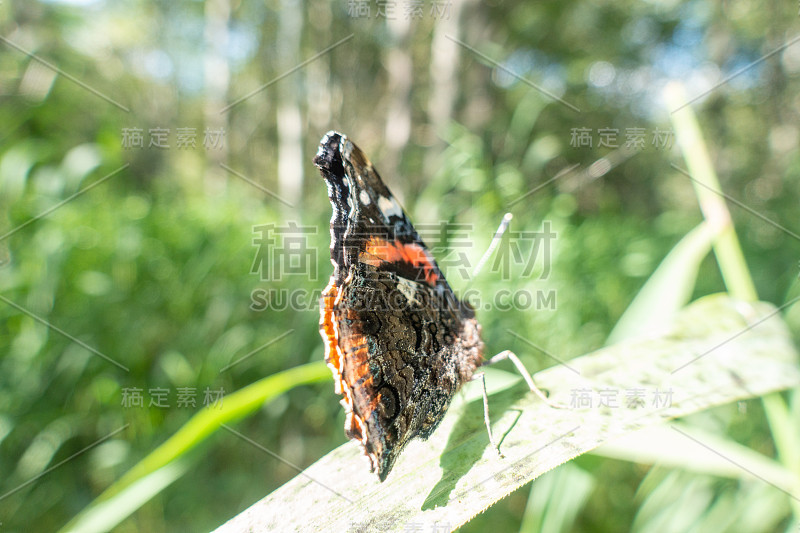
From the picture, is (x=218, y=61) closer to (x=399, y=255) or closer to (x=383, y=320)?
(x=399, y=255)

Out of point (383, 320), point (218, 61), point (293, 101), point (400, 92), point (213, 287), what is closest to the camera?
point (383, 320)

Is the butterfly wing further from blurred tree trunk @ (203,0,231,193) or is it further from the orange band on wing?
blurred tree trunk @ (203,0,231,193)

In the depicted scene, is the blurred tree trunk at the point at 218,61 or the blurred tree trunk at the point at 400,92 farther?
the blurred tree trunk at the point at 218,61

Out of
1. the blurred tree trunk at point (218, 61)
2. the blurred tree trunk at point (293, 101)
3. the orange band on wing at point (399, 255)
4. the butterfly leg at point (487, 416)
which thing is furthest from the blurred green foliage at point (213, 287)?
the blurred tree trunk at point (218, 61)

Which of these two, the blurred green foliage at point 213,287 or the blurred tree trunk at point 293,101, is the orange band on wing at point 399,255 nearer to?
the blurred green foliage at point 213,287

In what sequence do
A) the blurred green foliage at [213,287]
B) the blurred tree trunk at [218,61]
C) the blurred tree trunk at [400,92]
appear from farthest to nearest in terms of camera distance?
the blurred tree trunk at [218,61] < the blurred tree trunk at [400,92] < the blurred green foliage at [213,287]

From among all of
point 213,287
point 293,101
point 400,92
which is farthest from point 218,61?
point 213,287

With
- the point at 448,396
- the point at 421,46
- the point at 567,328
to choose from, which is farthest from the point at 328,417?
the point at 421,46

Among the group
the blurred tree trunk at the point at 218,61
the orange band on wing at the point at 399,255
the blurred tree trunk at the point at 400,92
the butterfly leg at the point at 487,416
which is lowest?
the butterfly leg at the point at 487,416
